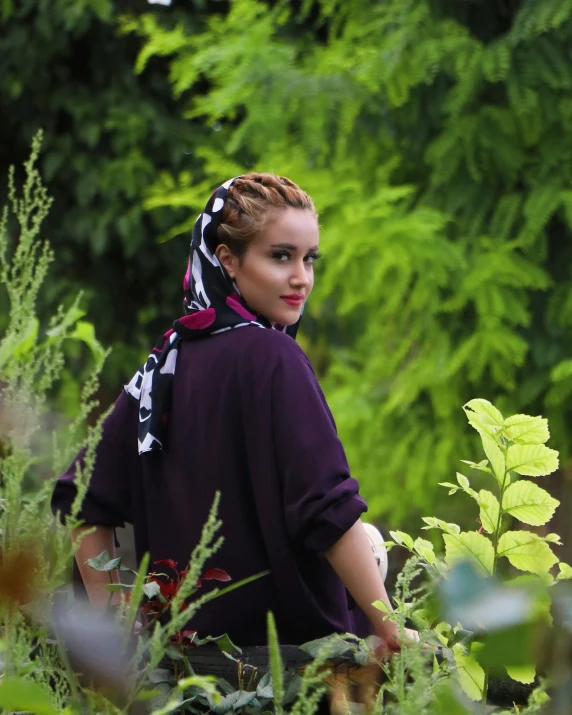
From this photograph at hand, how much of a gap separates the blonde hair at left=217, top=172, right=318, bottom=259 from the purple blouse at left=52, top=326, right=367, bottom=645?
216 millimetres

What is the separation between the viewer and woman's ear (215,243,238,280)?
2059 millimetres

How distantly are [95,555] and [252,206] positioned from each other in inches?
29.2

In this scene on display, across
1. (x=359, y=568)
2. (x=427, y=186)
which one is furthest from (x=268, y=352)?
(x=427, y=186)

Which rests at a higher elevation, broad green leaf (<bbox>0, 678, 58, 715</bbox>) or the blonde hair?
the blonde hair

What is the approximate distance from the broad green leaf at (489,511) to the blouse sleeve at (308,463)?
268mm

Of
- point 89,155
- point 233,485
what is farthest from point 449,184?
point 233,485

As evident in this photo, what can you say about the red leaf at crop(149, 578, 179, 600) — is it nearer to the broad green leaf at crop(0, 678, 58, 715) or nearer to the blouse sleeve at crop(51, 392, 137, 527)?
the blouse sleeve at crop(51, 392, 137, 527)

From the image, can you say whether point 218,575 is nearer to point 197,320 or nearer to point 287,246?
point 197,320

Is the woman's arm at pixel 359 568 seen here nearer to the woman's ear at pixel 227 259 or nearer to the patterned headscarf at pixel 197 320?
the patterned headscarf at pixel 197 320

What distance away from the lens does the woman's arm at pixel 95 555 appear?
6.70 ft

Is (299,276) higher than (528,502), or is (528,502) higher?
(299,276)

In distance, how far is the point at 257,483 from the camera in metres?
1.81

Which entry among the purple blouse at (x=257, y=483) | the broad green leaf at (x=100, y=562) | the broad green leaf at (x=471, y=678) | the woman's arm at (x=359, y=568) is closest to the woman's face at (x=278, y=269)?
the purple blouse at (x=257, y=483)

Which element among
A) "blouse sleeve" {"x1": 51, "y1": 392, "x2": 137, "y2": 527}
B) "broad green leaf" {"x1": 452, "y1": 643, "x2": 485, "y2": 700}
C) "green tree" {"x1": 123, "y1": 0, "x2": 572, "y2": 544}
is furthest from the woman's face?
"green tree" {"x1": 123, "y1": 0, "x2": 572, "y2": 544}
